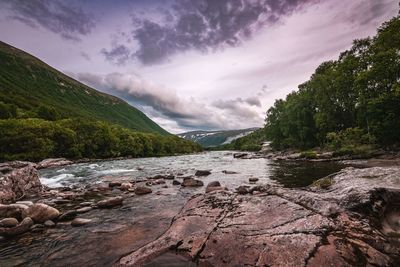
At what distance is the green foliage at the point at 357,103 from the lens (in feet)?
110

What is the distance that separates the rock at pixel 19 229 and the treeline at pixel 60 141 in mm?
51937

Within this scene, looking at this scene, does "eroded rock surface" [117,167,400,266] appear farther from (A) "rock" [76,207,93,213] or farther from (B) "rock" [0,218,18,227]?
(B) "rock" [0,218,18,227]

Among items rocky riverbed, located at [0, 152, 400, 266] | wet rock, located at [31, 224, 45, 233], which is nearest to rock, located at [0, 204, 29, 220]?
rocky riverbed, located at [0, 152, 400, 266]

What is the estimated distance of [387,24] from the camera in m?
38.9

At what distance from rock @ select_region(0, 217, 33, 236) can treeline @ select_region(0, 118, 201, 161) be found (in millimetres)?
51937

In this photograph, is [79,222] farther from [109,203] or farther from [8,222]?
[109,203]

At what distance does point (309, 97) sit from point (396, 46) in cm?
2725

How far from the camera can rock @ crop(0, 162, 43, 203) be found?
14.1 metres

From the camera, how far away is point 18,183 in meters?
15.8

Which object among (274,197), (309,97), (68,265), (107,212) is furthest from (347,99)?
(68,265)

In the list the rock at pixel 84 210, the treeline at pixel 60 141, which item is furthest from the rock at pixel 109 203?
the treeline at pixel 60 141

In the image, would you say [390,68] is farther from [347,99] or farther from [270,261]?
[270,261]

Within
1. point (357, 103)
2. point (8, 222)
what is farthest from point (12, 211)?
point (357, 103)

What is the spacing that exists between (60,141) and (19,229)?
61.6m
